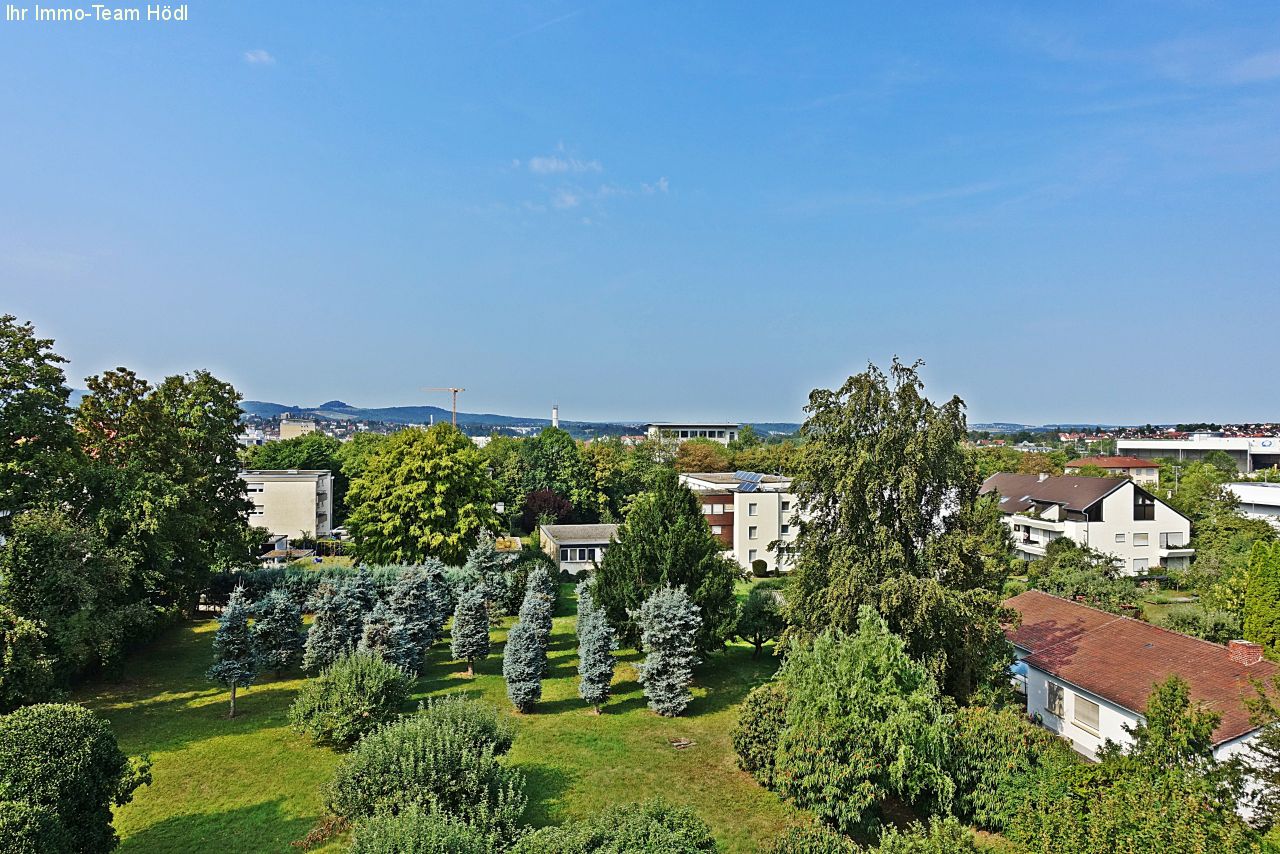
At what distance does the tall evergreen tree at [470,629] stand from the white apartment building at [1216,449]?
3751 inches

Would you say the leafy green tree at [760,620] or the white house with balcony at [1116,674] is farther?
the leafy green tree at [760,620]

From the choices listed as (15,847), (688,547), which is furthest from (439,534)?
(15,847)

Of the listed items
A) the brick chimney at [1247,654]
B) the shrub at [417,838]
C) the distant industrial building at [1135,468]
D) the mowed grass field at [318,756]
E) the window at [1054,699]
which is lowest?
the mowed grass field at [318,756]

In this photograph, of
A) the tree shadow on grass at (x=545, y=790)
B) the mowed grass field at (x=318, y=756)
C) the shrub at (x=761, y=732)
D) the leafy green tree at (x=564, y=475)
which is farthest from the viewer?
the leafy green tree at (x=564, y=475)

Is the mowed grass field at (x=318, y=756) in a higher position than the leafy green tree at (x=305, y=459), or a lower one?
lower

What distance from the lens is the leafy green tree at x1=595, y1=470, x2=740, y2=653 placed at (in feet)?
83.3

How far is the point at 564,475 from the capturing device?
70688mm

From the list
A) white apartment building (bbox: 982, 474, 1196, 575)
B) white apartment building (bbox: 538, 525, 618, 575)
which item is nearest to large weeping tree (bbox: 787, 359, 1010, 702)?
white apartment building (bbox: 538, 525, 618, 575)

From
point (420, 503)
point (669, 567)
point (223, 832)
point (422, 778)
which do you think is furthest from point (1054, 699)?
point (420, 503)

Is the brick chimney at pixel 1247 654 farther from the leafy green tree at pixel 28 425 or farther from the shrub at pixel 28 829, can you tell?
the leafy green tree at pixel 28 425

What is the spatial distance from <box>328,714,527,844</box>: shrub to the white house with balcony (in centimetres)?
1408

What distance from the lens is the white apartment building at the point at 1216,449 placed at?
272ft

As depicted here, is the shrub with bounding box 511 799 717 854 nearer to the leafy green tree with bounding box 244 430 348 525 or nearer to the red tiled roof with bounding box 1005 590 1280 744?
the red tiled roof with bounding box 1005 590 1280 744

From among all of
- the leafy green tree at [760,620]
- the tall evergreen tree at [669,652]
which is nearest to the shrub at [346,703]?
the tall evergreen tree at [669,652]
